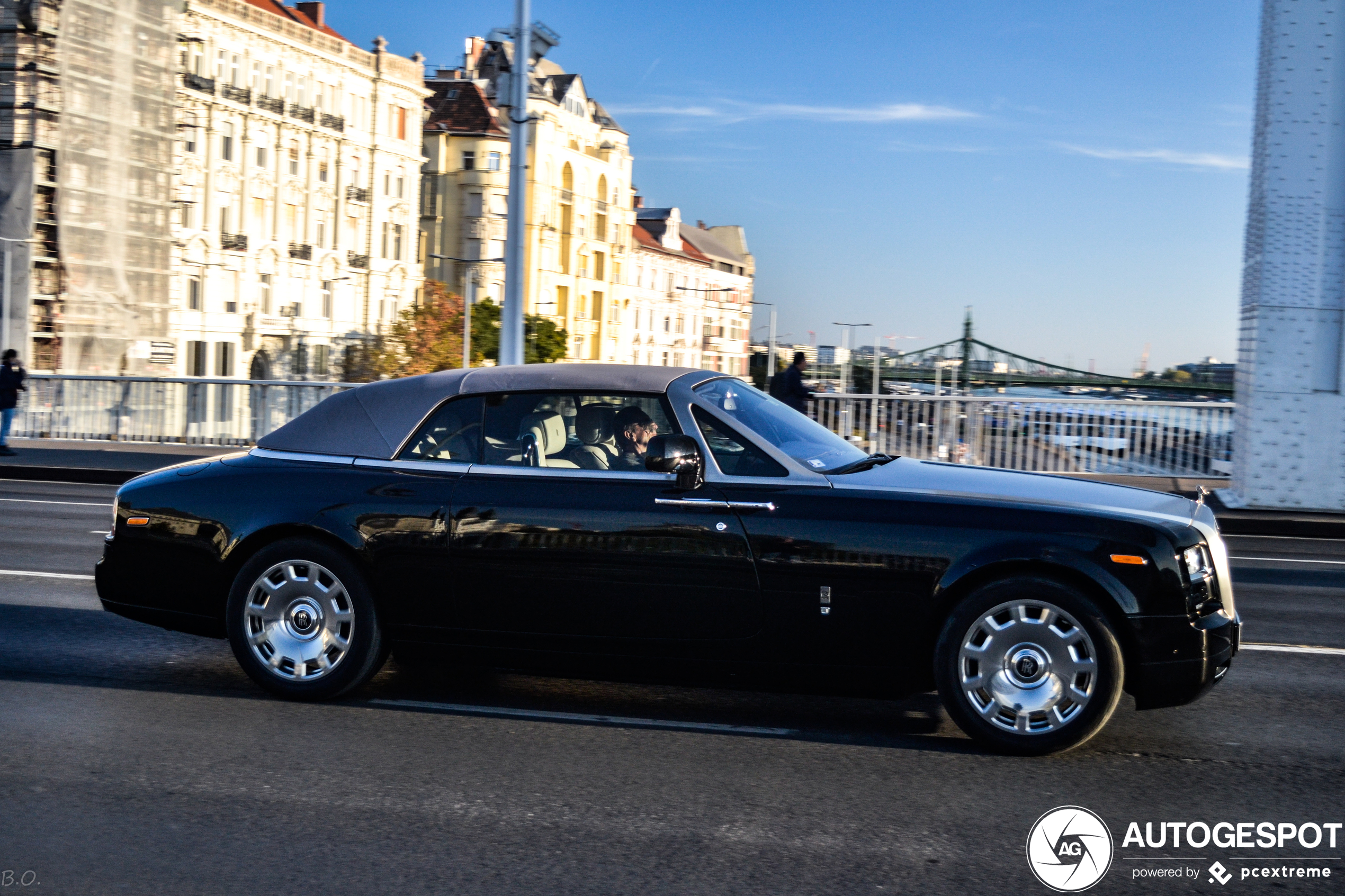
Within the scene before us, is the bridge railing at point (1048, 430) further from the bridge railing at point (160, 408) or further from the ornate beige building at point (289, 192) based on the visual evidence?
the ornate beige building at point (289, 192)

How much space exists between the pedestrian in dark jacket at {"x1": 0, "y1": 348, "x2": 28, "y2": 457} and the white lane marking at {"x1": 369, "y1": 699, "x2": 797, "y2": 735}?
1857 cm

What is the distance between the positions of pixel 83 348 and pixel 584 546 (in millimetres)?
39710

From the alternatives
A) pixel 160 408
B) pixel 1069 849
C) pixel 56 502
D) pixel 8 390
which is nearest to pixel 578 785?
pixel 1069 849

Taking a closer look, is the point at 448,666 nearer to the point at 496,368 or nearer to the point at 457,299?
the point at 496,368

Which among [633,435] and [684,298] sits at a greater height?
[684,298]

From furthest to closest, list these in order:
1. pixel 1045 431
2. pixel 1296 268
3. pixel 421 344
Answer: pixel 421 344 → pixel 1045 431 → pixel 1296 268

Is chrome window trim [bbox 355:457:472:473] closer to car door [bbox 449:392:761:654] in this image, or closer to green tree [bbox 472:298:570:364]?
car door [bbox 449:392:761:654]

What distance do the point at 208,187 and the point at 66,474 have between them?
134 feet

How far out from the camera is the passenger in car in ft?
19.5

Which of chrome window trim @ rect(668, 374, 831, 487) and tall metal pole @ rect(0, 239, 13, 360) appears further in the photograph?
tall metal pole @ rect(0, 239, 13, 360)

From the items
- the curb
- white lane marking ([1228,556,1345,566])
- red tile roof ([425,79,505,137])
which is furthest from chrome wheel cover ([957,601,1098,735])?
red tile roof ([425,79,505,137])

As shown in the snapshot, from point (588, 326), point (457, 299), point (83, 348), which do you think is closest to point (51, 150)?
point (83, 348)

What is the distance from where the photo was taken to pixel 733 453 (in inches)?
229

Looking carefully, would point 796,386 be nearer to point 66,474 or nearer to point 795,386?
point 795,386
